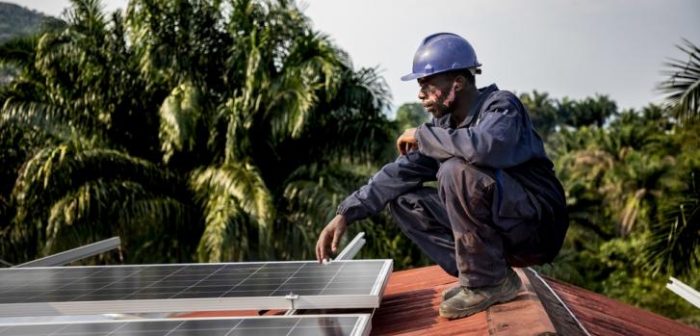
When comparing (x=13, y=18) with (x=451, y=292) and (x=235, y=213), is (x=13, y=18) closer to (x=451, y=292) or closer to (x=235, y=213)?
(x=235, y=213)


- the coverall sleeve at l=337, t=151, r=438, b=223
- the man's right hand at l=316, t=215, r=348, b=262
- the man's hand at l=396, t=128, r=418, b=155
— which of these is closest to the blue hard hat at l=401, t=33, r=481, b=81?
the man's hand at l=396, t=128, r=418, b=155

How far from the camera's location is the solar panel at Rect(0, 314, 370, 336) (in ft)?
11.6

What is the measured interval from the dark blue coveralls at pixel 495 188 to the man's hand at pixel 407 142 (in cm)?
14

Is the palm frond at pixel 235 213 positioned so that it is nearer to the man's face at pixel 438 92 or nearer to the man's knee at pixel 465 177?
the man's face at pixel 438 92

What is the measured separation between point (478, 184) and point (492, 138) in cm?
21

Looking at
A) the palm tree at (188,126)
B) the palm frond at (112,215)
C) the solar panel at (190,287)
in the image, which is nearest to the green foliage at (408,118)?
the palm tree at (188,126)

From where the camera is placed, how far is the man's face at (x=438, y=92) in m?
3.81

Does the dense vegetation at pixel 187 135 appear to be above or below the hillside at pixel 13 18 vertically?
below

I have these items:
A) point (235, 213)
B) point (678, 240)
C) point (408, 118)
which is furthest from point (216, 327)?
point (408, 118)

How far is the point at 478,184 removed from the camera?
3.48 m

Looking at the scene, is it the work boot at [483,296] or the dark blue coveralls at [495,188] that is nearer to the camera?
the dark blue coveralls at [495,188]

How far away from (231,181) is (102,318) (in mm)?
9246

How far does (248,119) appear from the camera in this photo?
1473 centimetres

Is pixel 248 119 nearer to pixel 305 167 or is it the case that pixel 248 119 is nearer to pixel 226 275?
pixel 305 167
